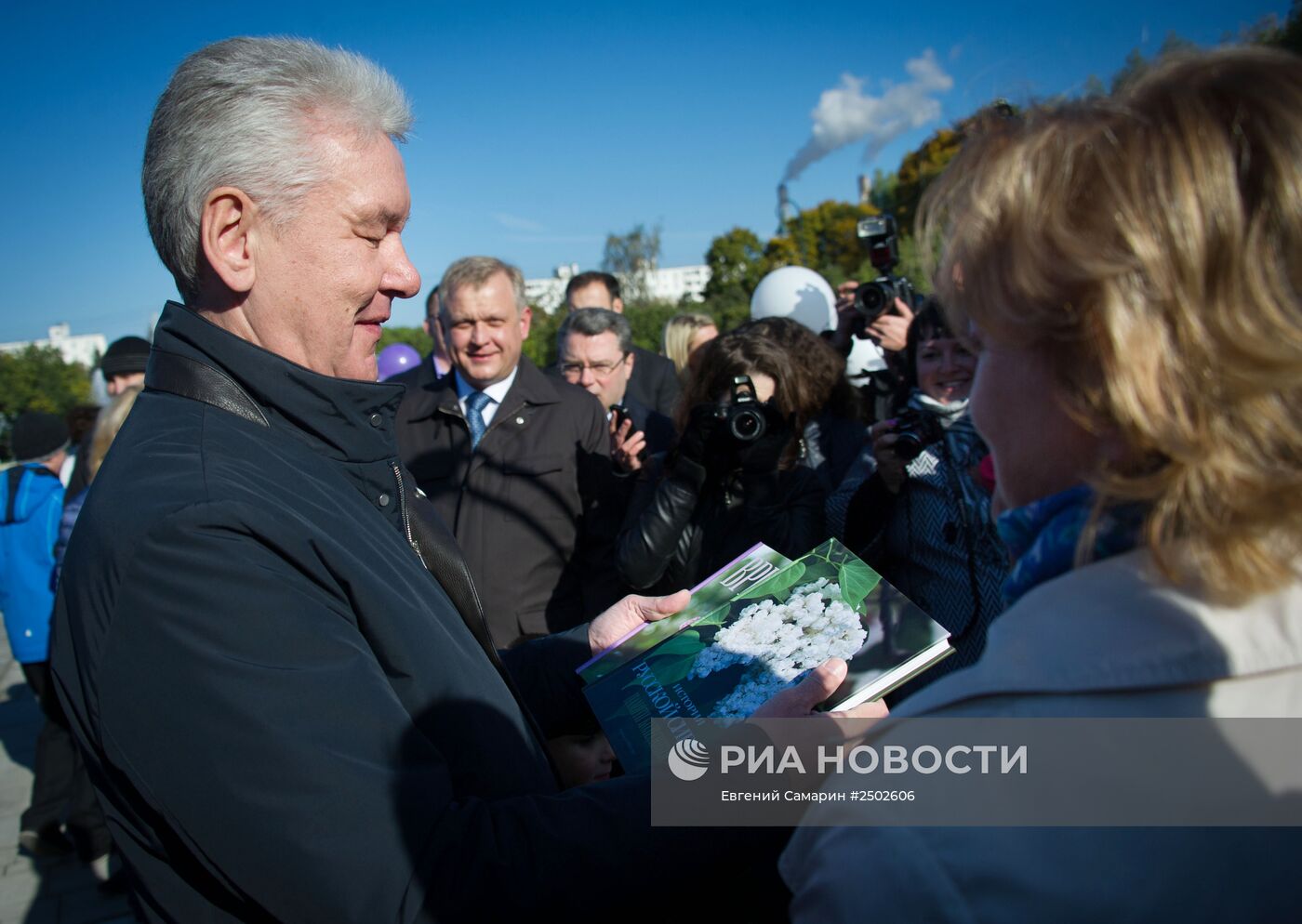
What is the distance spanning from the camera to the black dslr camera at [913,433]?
247 centimetres

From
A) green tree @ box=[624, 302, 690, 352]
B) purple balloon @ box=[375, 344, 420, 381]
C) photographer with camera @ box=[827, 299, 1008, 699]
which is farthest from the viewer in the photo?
green tree @ box=[624, 302, 690, 352]

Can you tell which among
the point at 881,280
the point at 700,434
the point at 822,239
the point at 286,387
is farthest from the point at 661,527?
the point at 822,239

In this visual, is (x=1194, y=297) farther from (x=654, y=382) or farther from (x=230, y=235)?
(x=654, y=382)

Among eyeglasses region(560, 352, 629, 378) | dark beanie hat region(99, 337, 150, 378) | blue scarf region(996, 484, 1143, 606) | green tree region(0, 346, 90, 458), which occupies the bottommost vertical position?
blue scarf region(996, 484, 1143, 606)

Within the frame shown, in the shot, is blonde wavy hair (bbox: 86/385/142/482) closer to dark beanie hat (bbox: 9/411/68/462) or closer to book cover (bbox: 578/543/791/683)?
dark beanie hat (bbox: 9/411/68/462)

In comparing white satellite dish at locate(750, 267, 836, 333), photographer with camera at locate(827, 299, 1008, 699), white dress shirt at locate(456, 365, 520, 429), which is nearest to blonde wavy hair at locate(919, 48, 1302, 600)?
photographer with camera at locate(827, 299, 1008, 699)

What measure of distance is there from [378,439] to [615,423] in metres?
1.97

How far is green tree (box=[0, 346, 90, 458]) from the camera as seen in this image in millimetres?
48281

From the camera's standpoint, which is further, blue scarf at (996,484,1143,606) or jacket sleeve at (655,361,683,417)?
jacket sleeve at (655,361,683,417)

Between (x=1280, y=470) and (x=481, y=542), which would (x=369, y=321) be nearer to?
(x=1280, y=470)

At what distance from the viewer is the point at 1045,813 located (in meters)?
0.73

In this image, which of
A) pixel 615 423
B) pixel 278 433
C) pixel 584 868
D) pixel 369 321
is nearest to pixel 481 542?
pixel 615 423

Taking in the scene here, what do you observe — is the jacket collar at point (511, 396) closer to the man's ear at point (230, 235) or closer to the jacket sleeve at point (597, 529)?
the jacket sleeve at point (597, 529)

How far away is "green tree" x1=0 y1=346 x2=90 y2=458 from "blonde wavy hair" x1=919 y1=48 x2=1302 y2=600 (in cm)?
5649
